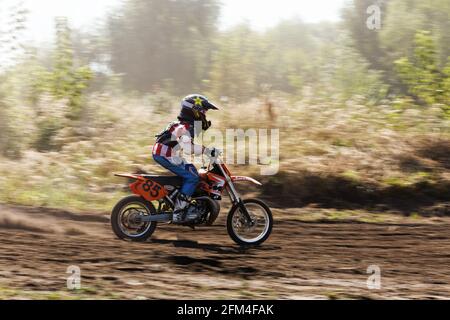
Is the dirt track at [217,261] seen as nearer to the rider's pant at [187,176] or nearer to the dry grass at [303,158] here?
the rider's pant at [187,176]

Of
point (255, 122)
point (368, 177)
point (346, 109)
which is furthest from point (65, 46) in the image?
point (368, 177)

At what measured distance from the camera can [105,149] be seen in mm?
14336

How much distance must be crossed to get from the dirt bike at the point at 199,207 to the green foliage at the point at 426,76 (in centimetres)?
834

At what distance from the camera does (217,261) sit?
7898 millimetres

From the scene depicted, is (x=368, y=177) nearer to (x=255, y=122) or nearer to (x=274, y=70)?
(x=255, y=122)

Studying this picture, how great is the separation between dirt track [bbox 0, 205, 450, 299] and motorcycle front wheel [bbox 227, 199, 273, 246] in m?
0.16

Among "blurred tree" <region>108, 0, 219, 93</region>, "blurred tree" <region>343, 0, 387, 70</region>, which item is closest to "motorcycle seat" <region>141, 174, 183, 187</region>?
"blurred tree" <region>343, 0, 387, 70</region>

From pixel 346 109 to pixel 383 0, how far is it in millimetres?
16615

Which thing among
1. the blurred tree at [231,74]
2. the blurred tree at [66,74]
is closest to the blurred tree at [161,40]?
the blurred tree at [231,74]

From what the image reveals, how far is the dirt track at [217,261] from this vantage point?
663 cm

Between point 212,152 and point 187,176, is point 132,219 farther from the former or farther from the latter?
point 212,152

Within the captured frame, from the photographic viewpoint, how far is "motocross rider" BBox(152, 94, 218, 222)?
8.58 metres

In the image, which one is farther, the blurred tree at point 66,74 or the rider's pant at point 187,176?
the blurred tree at point 66,74
